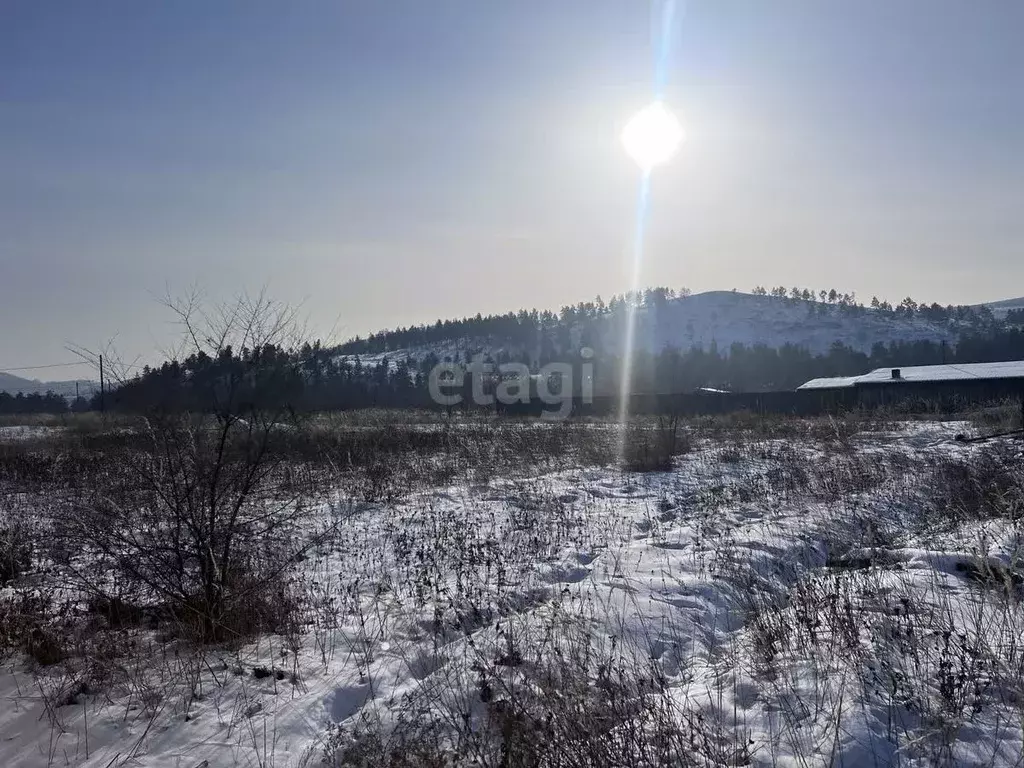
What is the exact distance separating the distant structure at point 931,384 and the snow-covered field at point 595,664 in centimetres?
3553

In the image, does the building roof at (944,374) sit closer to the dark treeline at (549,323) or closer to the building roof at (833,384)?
the building roof at (833,384)

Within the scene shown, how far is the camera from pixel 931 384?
136 ft

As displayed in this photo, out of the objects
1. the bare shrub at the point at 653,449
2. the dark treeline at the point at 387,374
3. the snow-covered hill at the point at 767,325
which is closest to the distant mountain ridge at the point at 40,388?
the dark treeline at the point at 387,374

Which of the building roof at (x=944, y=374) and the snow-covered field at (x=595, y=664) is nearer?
the snow-covered field at (x=595, y=664)

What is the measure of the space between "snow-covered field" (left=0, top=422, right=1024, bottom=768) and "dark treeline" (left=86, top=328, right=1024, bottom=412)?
5.78 feet

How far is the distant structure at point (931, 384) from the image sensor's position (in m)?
38.4

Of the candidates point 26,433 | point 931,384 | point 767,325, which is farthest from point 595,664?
point 767,325

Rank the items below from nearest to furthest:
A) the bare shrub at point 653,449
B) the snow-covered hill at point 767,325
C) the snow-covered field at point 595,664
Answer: the snow-covered field at point 595,664 → the bare shrub at point 653,449 → the snow-covered hill at point 767,325

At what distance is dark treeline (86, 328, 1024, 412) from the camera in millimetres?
5008

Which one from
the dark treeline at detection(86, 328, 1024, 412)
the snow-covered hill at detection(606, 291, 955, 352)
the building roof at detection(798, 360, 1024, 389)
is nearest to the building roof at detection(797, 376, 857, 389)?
the building roof at detection(798, 360, 1024, 389)

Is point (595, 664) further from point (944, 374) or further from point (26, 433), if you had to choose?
point (944, 374)

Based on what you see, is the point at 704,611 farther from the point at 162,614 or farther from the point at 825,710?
the point at 162,614

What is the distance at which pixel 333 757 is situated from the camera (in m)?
3.05

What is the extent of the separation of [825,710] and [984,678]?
0.86 meters
